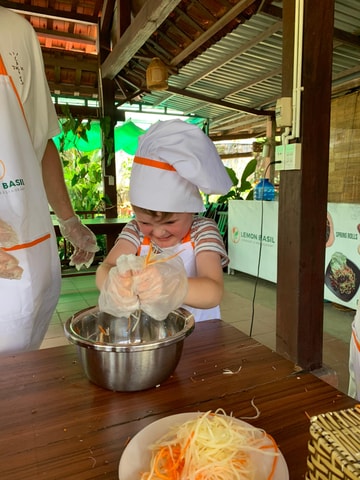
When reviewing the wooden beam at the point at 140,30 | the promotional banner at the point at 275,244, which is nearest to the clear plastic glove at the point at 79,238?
the wooden beam at the point at 140,30

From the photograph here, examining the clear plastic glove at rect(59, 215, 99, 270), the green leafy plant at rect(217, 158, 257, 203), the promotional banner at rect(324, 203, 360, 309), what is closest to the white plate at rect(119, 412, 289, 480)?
the clear plastic glove at rect(59, 215, 99, 270)

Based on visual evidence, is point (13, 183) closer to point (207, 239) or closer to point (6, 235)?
point (6, 235)

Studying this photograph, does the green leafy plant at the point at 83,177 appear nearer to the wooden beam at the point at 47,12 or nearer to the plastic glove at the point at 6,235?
the wooden beam at the point at 47,12

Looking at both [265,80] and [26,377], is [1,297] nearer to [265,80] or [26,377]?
[26,377]

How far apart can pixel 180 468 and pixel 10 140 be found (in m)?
1.01

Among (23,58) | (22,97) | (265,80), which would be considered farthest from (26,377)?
(265,80)

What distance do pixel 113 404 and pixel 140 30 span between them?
3.42 m

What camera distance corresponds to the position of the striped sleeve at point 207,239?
4.41 feet

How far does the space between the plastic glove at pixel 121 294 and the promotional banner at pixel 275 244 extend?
8.89 ft

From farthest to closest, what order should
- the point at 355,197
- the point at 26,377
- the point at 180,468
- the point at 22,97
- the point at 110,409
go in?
1. the point at 355,197
2. the point at 22,97
3. the point at 26,377
4. the point at 110,409
5. the point at 180,468

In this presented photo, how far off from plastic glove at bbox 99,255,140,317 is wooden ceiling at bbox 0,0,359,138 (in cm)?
261

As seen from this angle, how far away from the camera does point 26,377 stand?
0.90m

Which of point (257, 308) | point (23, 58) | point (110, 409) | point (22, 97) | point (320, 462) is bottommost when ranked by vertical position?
point (257, 308)

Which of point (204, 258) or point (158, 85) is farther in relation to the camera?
point (158, 85)
